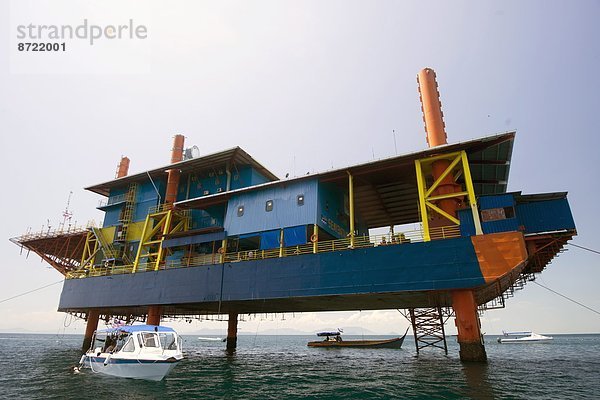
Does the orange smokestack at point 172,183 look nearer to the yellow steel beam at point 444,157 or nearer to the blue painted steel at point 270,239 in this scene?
the blue painted steel at point 270,239

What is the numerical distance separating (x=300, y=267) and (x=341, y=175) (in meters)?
8.33

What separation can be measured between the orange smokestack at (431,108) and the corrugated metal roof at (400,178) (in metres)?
3.35

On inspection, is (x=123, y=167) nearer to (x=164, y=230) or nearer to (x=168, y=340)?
(x=164, y=230)

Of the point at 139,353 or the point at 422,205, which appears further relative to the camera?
the point at 422,205

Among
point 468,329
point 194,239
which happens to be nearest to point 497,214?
point 468,329

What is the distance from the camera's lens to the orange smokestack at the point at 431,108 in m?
29.1

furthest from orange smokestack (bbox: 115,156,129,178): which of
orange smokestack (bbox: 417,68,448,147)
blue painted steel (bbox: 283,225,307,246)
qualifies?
orange smokestack (bbox: 417,68,448,147)

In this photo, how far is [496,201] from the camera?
75.0 ft

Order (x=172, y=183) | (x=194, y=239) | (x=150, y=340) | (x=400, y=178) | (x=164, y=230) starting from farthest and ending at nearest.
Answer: (x=172, y=183)
(x=164, y=230)
(x=194, y=239)
(x=400, y=178)
(x=150, y=340)

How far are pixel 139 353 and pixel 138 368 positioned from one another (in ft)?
2.53

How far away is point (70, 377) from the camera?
70.7 ft

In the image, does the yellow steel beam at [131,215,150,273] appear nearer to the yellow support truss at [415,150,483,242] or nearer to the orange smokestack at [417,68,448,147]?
the yellow support truss at [415,150,483,242]

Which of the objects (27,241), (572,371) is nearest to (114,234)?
(27,241)

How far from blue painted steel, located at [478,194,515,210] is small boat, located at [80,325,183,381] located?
21396 mm
